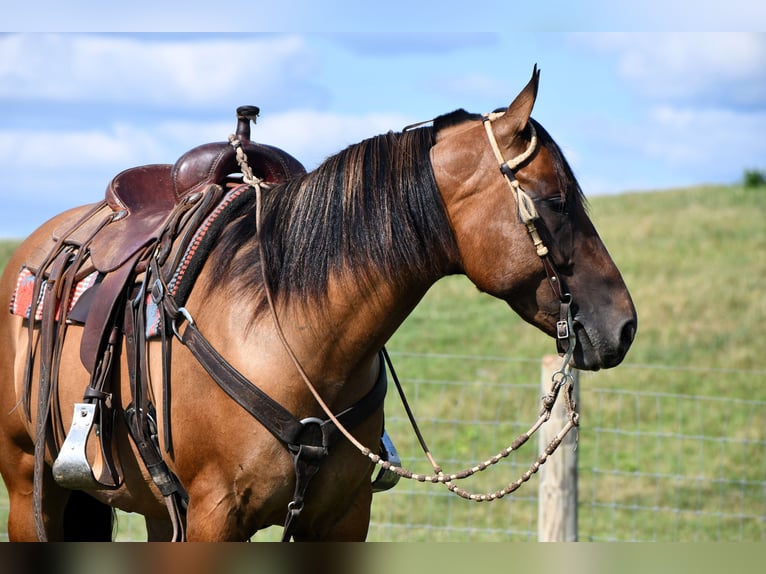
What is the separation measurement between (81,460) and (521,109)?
1.83 m

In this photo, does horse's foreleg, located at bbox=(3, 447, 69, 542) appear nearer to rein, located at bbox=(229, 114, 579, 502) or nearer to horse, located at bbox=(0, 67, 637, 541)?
horse, located at bbox=(0, 67, 637, 541)

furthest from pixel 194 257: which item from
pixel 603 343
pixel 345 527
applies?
pixel 603 343

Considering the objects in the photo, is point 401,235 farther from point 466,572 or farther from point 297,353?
point 466,572

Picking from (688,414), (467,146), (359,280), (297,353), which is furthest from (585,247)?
(688,414)

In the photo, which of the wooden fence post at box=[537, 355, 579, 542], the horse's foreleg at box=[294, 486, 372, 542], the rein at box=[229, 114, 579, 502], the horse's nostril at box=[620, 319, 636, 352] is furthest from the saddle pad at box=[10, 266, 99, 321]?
the wooden fence post at box=[537, 355, 579, 542]

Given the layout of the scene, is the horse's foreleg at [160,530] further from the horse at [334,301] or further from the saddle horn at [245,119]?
the saddle horn at [245,119]

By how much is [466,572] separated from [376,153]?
1288 millimetres

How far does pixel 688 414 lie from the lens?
9.62m

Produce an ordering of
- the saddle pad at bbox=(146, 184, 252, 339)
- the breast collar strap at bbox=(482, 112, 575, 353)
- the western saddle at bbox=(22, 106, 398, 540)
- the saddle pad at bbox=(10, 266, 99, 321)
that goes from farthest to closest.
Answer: the saddle pad at bbox=(10, 266, 99, 321) → the saddle pad at bbox=(146, 184, 252, 339) → the western saddle at bbox=(22, 106, 398, 540) → the breast collar strap at bbox=(482, 112, 575, 353)

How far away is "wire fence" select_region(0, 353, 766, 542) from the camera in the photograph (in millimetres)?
6406

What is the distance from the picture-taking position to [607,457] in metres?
8.65

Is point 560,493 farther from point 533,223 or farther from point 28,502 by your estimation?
point 533,223

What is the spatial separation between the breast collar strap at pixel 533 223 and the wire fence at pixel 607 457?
3241 millimetres

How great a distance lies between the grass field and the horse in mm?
2896
